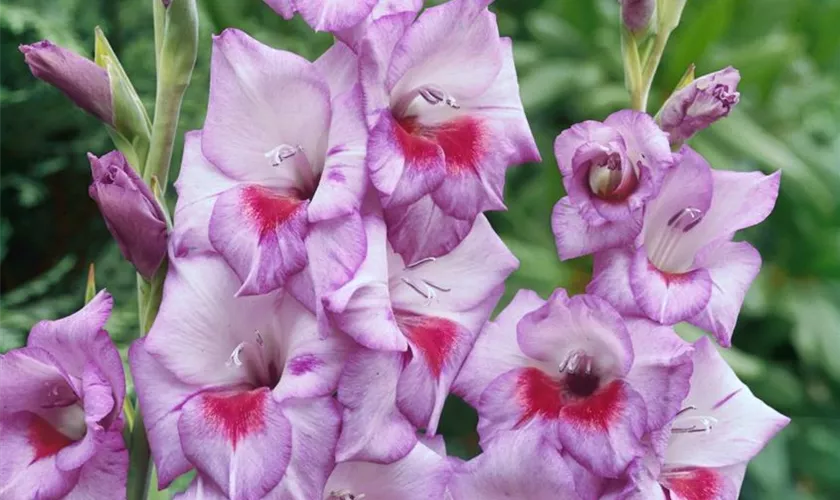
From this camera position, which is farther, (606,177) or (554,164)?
(554,164)

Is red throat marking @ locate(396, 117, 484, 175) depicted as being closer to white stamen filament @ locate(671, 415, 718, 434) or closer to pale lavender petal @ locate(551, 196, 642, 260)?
pale lavender petal @ locate(551, 196, 642, 260)

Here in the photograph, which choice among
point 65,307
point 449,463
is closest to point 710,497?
point 449,463

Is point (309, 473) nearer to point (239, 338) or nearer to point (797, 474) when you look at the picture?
point (239, 338)

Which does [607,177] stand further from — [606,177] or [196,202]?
[196,202]

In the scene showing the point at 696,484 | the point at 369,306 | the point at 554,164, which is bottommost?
the point at 554,164

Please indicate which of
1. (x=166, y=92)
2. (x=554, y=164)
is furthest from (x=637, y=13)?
(x=554, y=164)

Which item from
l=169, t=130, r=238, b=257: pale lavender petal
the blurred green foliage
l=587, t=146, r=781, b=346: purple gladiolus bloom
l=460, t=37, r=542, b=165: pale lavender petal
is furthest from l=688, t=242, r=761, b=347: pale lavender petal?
the blurred green foliage

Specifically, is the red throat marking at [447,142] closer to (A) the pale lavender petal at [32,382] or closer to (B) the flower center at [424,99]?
(B) the flower center at [424,99]
